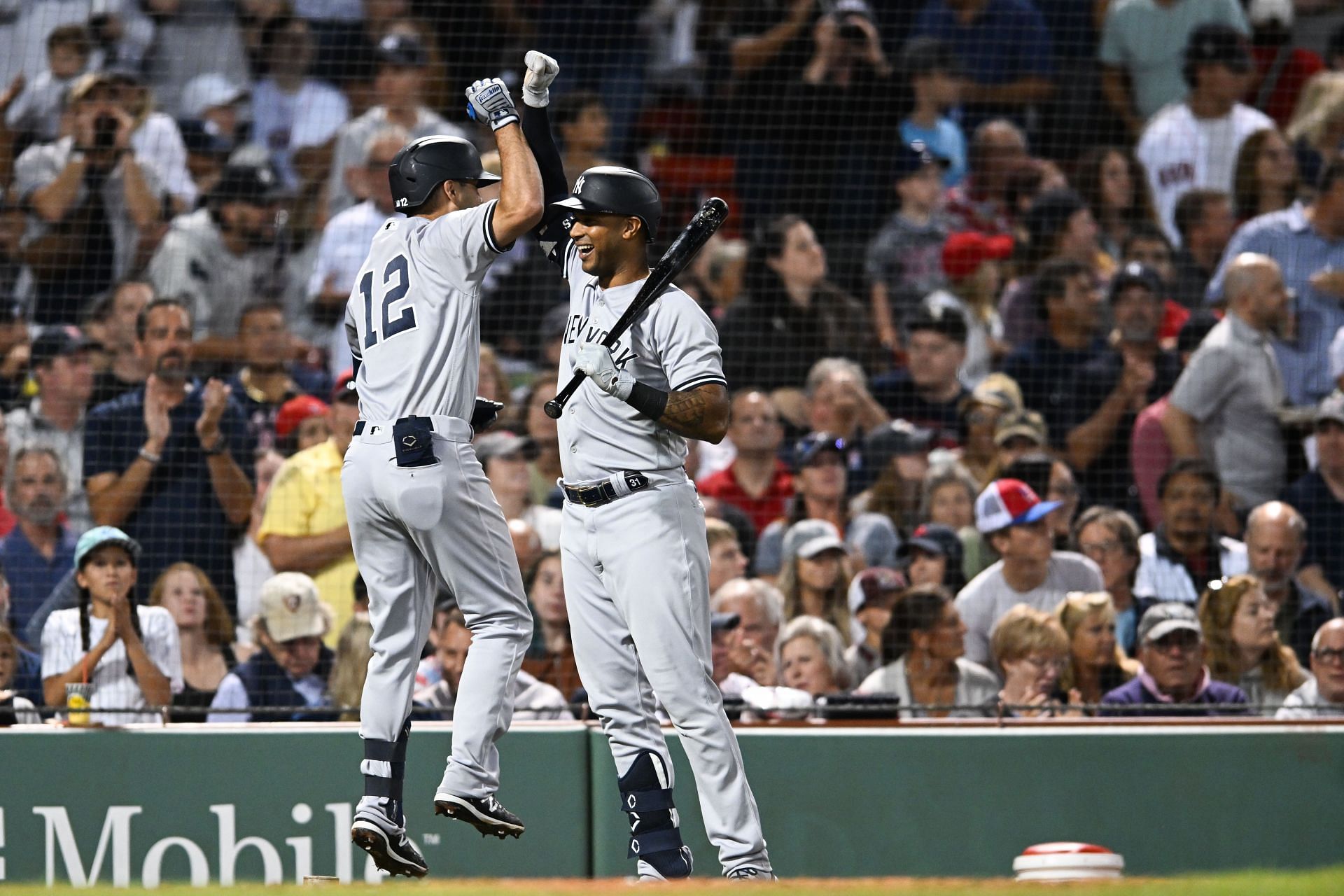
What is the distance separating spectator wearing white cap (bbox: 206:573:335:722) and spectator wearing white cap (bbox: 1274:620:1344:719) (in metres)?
3.52

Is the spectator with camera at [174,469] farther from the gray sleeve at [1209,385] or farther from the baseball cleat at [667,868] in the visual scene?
the gray sleeve at [1209,385]

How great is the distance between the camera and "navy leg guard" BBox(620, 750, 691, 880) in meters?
5.12

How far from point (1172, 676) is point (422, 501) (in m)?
3.21

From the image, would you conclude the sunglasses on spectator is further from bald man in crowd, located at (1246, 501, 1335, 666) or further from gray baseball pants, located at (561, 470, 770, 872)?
gray baseball pants, located at (561, 470, 770, 872)

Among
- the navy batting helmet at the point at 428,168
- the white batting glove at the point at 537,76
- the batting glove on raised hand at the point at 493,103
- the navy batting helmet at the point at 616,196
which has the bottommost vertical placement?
the navy batting helmet at the point at 616,196

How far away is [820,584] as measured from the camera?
777 centimetres

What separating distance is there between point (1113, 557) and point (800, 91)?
13.1 ft

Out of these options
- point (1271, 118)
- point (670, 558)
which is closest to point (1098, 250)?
point (1271, 118)

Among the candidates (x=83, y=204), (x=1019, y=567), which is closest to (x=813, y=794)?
(x=1019, y=567)

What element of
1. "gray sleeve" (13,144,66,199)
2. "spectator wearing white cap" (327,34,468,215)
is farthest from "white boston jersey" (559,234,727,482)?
"gray sleeve" (13,144,66,199)

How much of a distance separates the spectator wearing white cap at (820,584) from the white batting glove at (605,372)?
2893 millimetres

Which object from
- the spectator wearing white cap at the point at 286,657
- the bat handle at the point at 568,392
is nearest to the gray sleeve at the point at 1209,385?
the spectator wearing white cap at the point at 286,657

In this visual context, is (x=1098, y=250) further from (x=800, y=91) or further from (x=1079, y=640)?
(x=1079, y=640)

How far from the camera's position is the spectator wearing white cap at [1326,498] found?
819 centimetres
